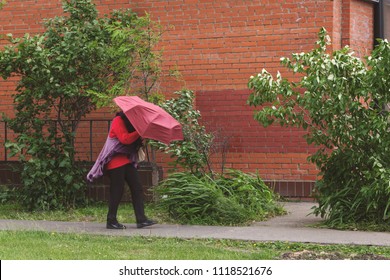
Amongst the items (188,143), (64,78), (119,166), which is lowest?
(119,166)

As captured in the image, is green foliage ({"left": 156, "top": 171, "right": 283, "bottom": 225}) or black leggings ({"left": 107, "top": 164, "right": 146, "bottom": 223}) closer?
black leggings ({"left": 107, "top": 164, "right": 146, "bottom": 223})

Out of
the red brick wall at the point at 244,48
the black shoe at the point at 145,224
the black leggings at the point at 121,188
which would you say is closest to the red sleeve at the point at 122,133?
the black leggings at the point at 121,188

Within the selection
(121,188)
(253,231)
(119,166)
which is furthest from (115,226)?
(253,231)

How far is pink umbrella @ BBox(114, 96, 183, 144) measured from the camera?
34.9 ft

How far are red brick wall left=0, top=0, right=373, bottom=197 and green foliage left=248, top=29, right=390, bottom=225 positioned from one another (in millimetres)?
2925

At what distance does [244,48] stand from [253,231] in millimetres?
4849

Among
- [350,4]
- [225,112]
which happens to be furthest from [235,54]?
[350,4]

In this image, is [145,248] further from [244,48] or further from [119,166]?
[244,48]

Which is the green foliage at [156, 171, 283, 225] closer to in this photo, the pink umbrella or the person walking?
the person walking

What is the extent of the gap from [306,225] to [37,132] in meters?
4.79

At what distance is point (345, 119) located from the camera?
10906mm

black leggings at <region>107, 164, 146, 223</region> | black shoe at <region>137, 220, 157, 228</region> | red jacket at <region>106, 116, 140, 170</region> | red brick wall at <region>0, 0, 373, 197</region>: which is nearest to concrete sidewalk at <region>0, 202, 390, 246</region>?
black shoe at <region>137, 220, 157, 228</region>

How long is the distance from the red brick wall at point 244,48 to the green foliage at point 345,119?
2.93 meters

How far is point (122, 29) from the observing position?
13.2 meters
